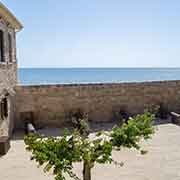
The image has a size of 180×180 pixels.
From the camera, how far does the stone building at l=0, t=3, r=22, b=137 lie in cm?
1220

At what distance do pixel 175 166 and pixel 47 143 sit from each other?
17.4 ft

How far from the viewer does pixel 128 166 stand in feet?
31.3

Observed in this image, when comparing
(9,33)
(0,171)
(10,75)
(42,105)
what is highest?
(9,33)

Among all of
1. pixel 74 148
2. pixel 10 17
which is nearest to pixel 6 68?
pixel 10 17

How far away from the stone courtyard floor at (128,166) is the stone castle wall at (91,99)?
11.4 feet

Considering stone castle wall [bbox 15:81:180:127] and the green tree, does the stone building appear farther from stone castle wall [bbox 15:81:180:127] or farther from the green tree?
the green tree

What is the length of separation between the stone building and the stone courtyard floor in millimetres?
1338

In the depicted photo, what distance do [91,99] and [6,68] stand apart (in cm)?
495

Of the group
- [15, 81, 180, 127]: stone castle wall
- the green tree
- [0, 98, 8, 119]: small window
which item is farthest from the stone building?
the green tree

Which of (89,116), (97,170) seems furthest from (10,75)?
(97,170)

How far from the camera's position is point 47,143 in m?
5.46

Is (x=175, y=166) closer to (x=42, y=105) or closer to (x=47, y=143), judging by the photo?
(x=47, y=143)

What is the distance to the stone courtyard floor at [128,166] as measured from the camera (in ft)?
28.5

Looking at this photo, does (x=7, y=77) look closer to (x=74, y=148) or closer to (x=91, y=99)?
(x=91, y=99)
